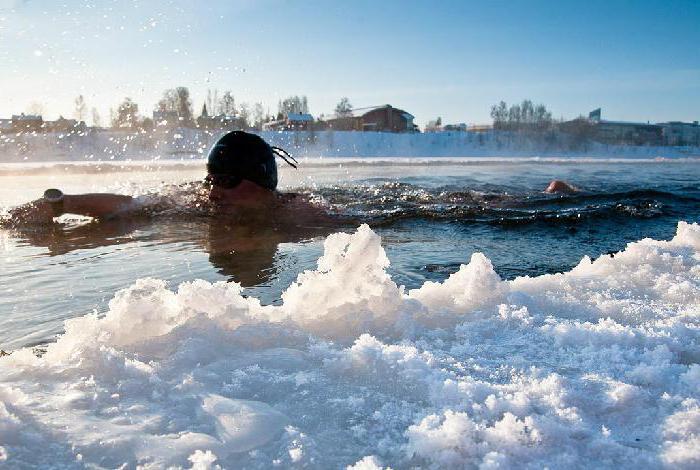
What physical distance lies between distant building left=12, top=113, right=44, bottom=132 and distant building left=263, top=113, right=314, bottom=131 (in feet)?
84.4

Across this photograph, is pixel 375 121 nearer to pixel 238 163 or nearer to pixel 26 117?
pixel 26 117

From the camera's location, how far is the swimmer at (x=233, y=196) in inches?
256

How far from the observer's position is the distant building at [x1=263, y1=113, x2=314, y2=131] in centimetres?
6507

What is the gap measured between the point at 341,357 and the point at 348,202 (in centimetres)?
759

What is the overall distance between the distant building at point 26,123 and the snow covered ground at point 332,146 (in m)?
5.35

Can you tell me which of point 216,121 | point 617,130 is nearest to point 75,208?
point 216,121

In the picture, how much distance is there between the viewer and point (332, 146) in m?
49.7

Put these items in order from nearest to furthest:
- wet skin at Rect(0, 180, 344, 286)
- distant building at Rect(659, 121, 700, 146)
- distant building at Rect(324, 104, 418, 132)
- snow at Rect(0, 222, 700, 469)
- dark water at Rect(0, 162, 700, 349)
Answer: snow at Rect(0, 222, 700, 469) → dark water at Rect(0, 162, 700, 349) → wet skin at Rect(0, 180, 344, 286) → distant building at Rect(324, 104, 418, 132) → distant building at Rect(659, 121, 700, 146)

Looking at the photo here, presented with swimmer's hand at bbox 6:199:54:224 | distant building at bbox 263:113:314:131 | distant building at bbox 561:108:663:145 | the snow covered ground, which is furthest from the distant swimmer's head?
distant building at bbox 561:108:663:145

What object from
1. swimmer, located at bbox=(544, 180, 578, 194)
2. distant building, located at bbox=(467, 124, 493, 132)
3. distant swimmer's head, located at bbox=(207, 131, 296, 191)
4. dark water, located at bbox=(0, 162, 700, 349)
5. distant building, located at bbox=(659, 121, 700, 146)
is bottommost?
dark water, located at bbox=(0, 162, 700, 349)

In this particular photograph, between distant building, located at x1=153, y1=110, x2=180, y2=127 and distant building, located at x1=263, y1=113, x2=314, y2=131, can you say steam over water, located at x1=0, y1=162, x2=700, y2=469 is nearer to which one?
distant building, located at x1=153, y1=110, x2=180, y2=127

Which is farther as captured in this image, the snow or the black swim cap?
the black swim cap

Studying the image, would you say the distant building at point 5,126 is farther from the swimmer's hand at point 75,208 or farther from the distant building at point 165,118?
the swimmer's hand at point 75,208

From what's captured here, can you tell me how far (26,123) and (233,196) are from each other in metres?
56.5
